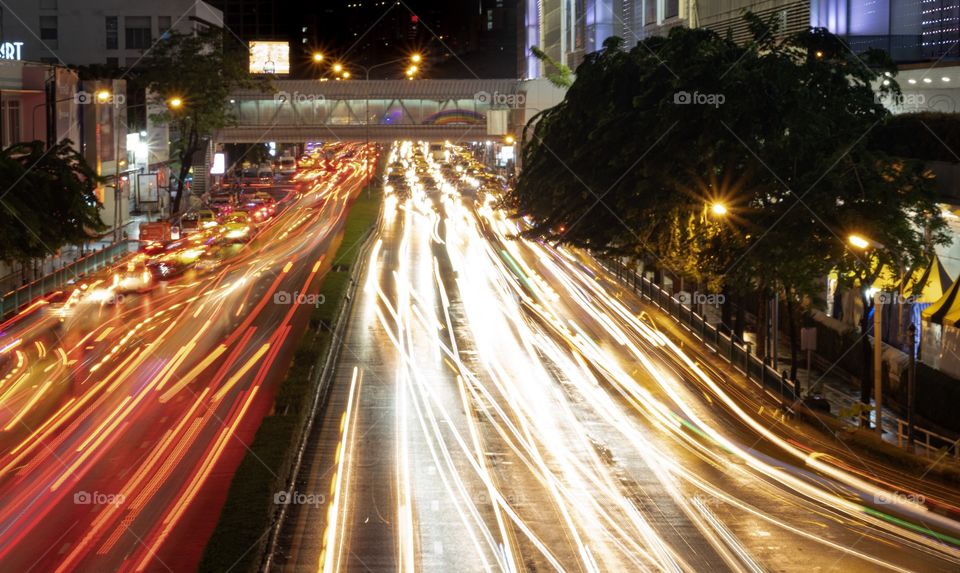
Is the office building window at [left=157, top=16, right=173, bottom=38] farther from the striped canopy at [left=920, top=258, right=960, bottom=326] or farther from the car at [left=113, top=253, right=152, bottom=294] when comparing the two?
the striped canopy at [left=920, top=258, right=960, bottom=326]

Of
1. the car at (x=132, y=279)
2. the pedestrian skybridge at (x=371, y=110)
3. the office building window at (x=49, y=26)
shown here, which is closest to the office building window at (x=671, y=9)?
the pedestrian skybridge at (x=371, y=110)

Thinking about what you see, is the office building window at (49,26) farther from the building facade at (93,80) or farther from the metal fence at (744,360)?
the metal fence at (744,360)

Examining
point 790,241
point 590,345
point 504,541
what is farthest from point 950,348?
point 504,541

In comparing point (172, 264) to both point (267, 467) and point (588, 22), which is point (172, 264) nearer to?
point (267, 467)

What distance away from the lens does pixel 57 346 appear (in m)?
31.9

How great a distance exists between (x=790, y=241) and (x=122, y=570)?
16.9 metres

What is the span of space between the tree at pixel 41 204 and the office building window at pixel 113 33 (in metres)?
51.7

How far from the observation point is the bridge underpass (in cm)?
8094

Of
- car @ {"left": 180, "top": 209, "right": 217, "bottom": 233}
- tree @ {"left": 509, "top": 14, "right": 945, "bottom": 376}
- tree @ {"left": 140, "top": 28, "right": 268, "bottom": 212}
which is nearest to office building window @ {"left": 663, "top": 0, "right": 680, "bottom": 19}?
car @ {"left": 180, "top": 209, "right": 217, "bottom": 233}

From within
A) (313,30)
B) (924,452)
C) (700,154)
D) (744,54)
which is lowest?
(924,452)

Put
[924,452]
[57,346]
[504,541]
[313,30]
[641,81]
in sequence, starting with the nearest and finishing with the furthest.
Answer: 1. [504,541]
2. [924,452]
3. [641,81]
4. [57,346]
5. [313,30]

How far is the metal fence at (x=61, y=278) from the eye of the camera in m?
37.6

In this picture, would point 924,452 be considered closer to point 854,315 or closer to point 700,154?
point 700,154

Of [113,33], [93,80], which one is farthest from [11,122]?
[113,33]
